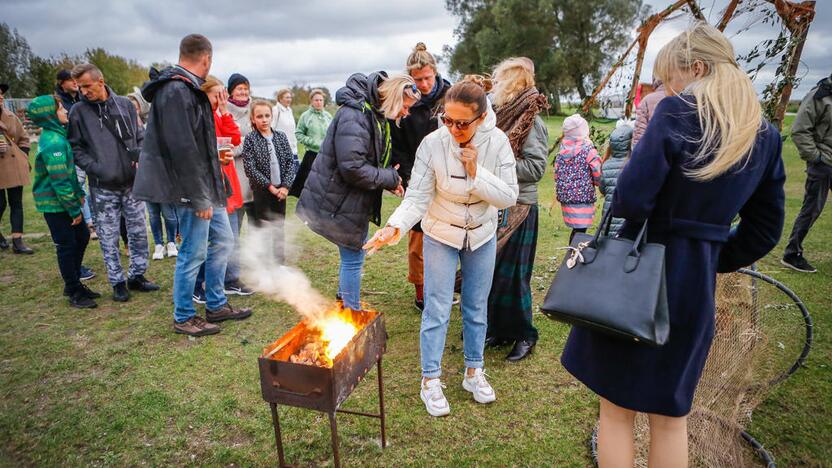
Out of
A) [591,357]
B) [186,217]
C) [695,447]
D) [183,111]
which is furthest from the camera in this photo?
[186,217]

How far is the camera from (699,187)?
1.81 metres

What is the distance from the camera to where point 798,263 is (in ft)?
18.7

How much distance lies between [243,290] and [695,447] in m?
4.52

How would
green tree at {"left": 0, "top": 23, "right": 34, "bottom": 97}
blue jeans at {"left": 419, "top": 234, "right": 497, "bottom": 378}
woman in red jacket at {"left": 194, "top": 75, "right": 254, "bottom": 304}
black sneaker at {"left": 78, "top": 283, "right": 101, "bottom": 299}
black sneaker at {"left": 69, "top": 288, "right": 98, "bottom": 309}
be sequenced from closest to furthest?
blue jeans at {"left": 419, "top": 234, "right": 497, "bottom": 378}
woman in red jacket at {"left": 194, "top": 75, "right": 254, "bottom": 304}
black sneaker at {"left": 69, "top": 288, "right": 98, "bottom": 309}
black sneaker at {"left": 78, "top": 283, "right": 101, "bottom": 299}
green tree at {"left": 0, "top": 23, "right": 34, "bottom": 97}

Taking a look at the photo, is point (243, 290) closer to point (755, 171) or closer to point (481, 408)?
point (481, 408)

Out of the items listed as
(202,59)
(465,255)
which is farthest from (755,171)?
(202,59)

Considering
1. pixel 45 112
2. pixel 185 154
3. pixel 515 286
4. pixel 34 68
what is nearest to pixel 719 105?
pixel 515 286

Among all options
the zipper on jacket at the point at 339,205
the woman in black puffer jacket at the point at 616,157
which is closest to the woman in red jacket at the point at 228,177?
the zipper on jacket at the point at 339,205

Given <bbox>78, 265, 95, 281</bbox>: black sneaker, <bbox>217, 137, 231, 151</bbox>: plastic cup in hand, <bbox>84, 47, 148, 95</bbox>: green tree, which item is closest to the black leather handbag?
<bbox>217, 137, 231, 151</bbox>: plastic cup in hand

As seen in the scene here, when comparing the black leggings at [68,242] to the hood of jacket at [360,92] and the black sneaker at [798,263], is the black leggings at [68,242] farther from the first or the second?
the black sneaker at [798,263]

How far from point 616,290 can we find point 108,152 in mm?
4957

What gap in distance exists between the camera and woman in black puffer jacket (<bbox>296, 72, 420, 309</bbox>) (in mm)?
3543

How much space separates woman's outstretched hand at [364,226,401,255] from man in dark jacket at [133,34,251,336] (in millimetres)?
2016

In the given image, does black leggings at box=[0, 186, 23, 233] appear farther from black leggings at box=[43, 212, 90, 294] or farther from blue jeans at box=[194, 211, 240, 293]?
blue jeans at box=[194, 211, 240, 293]
